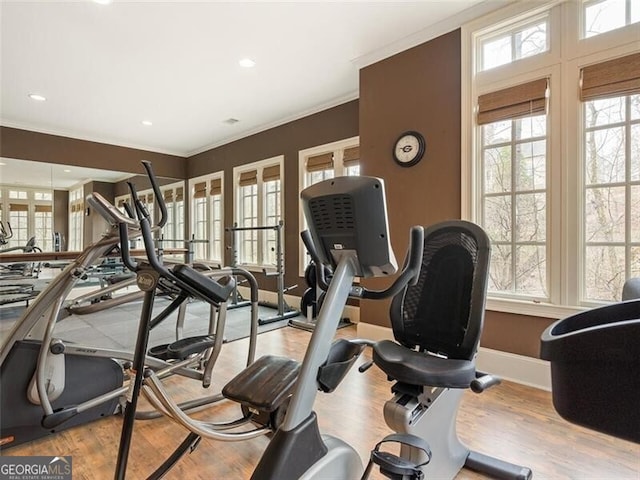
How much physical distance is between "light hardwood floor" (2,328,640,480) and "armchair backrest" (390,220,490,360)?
0.67 metres

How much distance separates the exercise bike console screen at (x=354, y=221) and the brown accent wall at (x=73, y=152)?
6041 millimetres

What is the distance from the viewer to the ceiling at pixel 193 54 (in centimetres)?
271

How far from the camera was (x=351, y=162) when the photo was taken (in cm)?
446

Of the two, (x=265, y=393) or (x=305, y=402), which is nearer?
(x=305, y=402)

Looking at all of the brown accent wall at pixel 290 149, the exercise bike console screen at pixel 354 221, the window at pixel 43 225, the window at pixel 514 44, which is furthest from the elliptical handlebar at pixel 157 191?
the window at pixel 43 225

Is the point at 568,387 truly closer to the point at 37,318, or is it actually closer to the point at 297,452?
the point at 297,452

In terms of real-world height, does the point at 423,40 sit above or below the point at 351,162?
above

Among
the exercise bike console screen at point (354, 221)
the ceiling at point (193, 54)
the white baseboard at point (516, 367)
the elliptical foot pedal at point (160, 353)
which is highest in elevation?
the ceiling at point (193, 54)

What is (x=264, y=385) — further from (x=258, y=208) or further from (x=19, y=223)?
(x=19, y=223)

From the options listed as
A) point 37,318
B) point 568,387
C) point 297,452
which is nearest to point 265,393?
point 297,452

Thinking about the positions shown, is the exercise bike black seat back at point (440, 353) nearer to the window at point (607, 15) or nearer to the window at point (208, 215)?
the window at point (607, 15)

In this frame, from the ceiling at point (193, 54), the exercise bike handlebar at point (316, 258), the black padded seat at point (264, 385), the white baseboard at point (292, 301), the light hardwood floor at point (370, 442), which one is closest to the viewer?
the exercise bike handlebar at point (316, 258)

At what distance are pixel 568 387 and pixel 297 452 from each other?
0.78m

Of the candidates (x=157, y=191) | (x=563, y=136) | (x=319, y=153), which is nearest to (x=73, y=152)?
(x=319, y=153)
